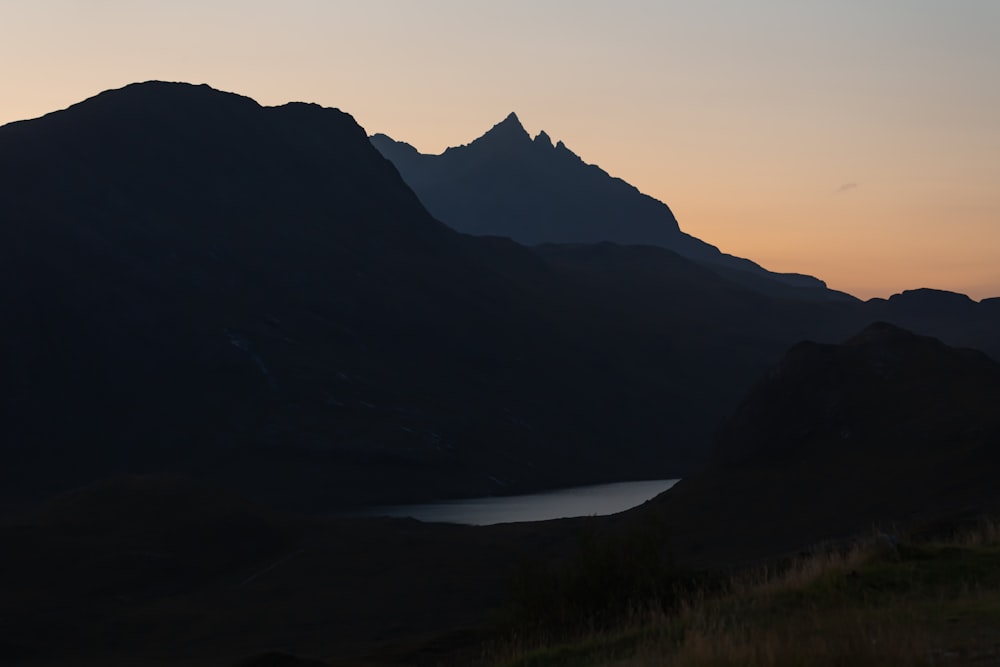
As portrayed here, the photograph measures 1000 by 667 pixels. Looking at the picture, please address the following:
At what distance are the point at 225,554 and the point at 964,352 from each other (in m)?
74.8

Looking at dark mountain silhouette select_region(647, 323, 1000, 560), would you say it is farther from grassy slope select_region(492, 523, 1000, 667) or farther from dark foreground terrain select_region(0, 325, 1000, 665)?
grassy slope select_region(492, 523, 1000, 667)

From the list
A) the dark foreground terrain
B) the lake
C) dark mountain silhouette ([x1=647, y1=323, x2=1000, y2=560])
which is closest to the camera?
the dark foreground terrain

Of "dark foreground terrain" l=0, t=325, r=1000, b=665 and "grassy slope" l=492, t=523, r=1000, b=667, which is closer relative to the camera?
"grassy slope" l=492, t=523, r=1000, b=667

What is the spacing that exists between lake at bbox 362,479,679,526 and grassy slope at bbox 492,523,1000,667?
127 m

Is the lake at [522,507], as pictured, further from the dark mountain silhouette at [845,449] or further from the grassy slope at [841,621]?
the grassy slope at [841,621]

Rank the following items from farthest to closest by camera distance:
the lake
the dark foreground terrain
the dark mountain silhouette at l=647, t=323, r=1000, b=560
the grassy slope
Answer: the lake → the dark mountain silhouette at l=647, t=323, r=1000, b=560 → the dark foreground terrain → the grassy slope

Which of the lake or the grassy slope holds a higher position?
the grassy slope

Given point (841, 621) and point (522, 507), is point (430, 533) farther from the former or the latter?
point (841, 621)

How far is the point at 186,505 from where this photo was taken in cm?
11256

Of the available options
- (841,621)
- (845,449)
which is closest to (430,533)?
(845,449)

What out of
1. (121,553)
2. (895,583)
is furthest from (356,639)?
(895,583)

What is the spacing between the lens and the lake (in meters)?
154

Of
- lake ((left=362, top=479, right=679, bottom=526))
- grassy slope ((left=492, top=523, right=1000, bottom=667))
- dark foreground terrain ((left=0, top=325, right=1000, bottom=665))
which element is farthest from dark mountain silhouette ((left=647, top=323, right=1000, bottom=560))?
grassy slope ((left=492, top=523, right=1000, bottom=667))

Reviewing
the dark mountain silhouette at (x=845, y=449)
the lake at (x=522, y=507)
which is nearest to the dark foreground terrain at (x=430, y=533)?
the dark mountain silhouette at (x=845, y=449)
